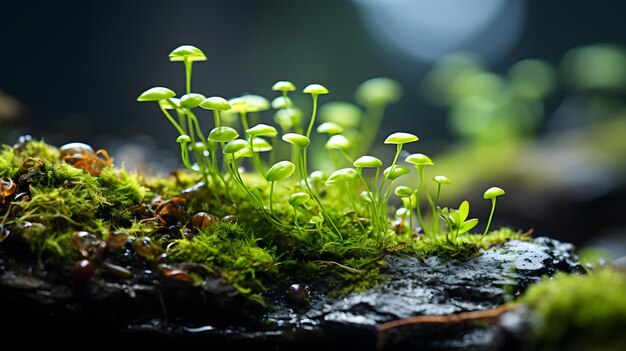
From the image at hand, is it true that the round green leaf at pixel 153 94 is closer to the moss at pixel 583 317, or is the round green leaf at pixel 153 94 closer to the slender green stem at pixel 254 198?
the slender green stem at pixel 254 198

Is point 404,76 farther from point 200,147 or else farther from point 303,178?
point 200,147

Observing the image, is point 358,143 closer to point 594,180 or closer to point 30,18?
point 594,180

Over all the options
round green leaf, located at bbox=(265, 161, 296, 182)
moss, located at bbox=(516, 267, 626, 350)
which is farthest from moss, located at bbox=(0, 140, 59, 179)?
moss, located at bbox=(516, 267, 626, 350)

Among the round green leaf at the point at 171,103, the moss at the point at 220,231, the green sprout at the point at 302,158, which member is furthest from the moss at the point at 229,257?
the round green leaf at the point at 171,103

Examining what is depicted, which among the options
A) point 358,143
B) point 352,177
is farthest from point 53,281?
point 358,143

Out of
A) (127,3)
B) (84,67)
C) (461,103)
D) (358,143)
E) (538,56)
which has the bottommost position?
(358,143)

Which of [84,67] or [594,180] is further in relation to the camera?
[84,67]

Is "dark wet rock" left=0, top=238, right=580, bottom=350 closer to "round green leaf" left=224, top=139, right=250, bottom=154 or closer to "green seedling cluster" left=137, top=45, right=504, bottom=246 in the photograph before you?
"green seedling cluster" left=137, top=45, right=504, bottom=246
